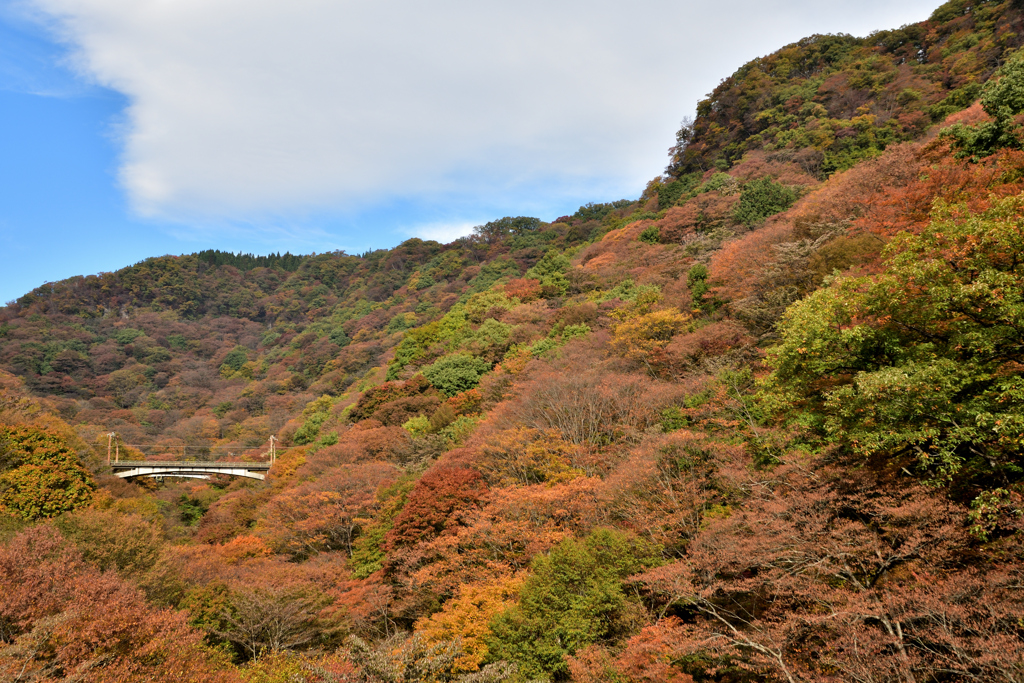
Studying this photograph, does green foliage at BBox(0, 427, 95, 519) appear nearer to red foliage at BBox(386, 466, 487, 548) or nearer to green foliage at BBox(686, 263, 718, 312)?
red foliage at BBox(386, 466, 487, 548)

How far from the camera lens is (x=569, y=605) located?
37.8 feet

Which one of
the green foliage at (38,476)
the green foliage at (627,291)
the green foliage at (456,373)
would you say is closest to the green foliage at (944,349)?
the green foliage at (627,291)

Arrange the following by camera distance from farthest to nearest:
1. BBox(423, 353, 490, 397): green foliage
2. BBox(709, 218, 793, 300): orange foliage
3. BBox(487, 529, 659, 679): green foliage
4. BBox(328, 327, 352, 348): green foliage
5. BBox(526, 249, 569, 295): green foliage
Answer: BBox(328, 327, 352, 348): green foliage < BBox(526, 249, 569, 295): green foliage < BBox(423, 353, 490, 397): green foliage < BBox(709, 218, 793, 300): orange foliage < BBox(487, 529, 659, 679): green foliage

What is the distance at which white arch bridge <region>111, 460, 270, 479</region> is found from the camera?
3338 centimetres

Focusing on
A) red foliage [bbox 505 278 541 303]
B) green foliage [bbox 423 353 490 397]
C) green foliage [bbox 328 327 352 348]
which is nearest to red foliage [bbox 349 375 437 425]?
green foliage [bbox 423 353 490 397]

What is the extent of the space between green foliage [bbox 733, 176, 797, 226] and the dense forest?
286mm

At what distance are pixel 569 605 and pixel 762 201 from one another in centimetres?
3062

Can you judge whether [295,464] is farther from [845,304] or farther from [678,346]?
[845,304]

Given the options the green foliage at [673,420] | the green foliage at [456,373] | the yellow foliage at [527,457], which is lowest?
the yellow foliage at [527,457]

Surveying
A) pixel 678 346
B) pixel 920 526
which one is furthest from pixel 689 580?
pixel 678 346

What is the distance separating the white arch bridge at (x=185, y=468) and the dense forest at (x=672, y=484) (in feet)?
6.84

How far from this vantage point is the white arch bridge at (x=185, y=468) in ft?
109

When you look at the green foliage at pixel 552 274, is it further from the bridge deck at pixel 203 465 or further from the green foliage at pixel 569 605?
the green foliage at pixel 569 605

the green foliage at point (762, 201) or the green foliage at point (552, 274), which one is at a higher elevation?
the green foliage at point (762, 201)
